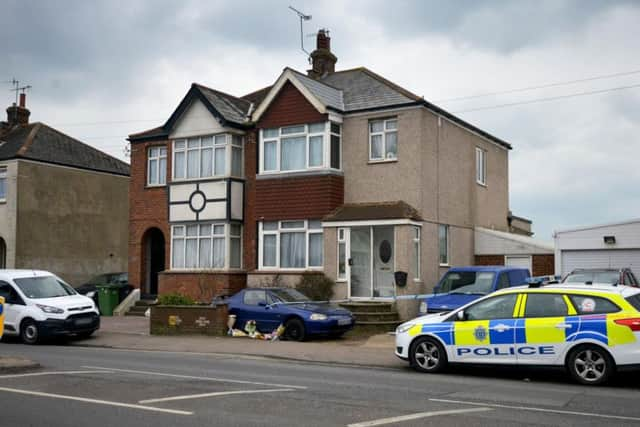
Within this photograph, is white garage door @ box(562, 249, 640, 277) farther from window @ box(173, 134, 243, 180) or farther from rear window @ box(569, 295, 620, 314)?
rear window @ box(569, 295, 620, 314)

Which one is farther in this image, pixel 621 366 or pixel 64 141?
pixel 64 141

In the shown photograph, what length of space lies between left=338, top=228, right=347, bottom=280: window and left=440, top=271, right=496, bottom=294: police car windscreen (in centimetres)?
455

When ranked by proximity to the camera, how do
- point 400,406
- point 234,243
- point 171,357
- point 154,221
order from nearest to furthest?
point 400,406 < point 171,357 < point 234,243 < point 154,221

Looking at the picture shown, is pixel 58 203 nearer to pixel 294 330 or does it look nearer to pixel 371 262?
pixel 371 262

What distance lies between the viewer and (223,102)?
27.4 metres

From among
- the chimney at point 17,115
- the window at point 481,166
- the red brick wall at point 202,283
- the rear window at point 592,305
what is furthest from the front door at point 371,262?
the chimney at point 17,115

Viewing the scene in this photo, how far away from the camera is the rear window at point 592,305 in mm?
12141

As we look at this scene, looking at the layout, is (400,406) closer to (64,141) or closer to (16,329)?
(16,329)

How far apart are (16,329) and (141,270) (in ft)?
32.3

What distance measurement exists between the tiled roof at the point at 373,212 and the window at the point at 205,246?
4.20 m

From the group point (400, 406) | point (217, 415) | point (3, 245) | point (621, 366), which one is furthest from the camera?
point (3, 245)

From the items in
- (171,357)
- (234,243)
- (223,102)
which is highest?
(223,102)

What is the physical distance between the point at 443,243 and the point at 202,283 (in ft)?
27.5

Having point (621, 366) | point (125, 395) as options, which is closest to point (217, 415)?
point (125, 395)
